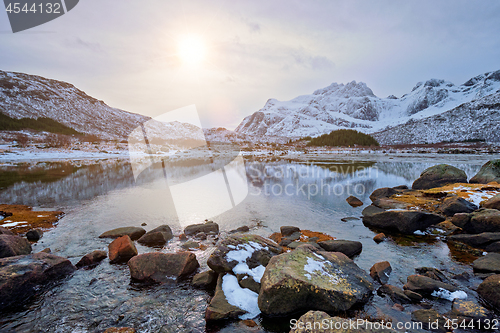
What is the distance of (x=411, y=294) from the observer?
6625 millimetres

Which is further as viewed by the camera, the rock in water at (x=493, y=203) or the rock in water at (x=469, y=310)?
the rock in water at (x=493, y=203)

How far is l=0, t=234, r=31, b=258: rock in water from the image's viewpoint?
7.92 metres

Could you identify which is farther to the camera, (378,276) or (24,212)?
(24,212)

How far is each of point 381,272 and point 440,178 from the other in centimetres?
1949

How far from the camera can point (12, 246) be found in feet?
27.1

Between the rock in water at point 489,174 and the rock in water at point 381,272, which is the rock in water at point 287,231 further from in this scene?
the rock in water at point 489,174

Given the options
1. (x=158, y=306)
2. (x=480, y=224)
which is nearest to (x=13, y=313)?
(x=158, y=306)

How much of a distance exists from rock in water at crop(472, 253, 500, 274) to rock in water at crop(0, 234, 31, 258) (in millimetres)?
16097

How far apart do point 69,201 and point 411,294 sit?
72.7ft

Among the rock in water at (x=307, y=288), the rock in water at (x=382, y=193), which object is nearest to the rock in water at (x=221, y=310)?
the rock in water at (x=307, y=288)

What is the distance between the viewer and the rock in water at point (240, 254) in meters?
7.73

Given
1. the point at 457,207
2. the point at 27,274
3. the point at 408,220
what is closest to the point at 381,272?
the point at 408,220

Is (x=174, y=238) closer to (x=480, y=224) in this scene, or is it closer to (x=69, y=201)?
(x=69, y=201)

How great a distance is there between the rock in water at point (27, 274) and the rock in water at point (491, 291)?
1296cm
